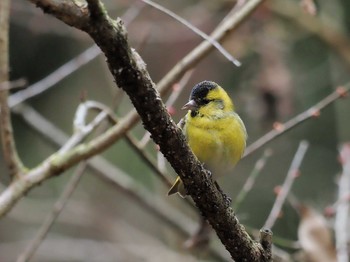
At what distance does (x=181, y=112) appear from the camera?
232 inches

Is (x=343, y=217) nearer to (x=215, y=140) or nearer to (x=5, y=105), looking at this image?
(x=215, y=140)

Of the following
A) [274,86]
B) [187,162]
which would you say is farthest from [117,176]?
[187,162]

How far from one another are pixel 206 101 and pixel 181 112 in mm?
2950

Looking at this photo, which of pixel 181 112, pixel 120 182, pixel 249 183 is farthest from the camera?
pixel 181 112

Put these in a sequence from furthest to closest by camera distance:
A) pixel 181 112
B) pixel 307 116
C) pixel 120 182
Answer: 1. pixel 181 112
2. pixel 120 182
3. pixel 307 116

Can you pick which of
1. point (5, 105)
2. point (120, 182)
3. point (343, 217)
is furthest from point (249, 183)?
point (5, 105)

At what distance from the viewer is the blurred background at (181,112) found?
16.7 ft

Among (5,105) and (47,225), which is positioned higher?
(5,105)

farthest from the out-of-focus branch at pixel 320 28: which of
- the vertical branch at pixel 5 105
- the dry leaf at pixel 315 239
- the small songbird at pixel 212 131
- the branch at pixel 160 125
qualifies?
the branch at pixel 160 125

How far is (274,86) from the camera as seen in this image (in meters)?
4.80

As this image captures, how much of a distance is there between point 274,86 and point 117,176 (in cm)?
119

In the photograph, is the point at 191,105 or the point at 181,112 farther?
the point at 181,112

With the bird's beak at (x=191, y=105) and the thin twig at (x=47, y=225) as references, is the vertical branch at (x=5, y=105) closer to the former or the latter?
the thin twig at (x=47, y=225)

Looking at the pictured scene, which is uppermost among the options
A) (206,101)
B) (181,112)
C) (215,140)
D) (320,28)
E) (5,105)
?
(320,28)
